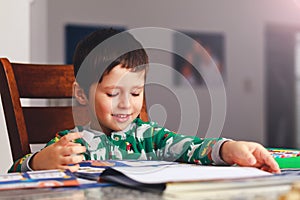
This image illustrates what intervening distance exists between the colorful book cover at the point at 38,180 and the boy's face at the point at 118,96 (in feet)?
A: 1.05

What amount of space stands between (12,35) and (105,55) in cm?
97

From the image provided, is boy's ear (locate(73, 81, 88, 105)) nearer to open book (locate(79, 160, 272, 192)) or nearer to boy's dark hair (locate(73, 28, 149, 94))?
boy's dark hair (locate(73, 28, 149, 94))

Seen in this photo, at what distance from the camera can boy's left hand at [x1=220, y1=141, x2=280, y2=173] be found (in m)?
0.84

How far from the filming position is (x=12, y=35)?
1968 mm

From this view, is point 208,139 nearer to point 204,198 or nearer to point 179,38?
point 204,198

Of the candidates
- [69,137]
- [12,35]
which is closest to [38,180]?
[69,137]

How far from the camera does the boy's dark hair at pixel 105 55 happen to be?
1.08 metres

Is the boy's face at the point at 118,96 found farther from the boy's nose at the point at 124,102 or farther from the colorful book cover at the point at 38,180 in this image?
the colorful book cover at the point at 38,180

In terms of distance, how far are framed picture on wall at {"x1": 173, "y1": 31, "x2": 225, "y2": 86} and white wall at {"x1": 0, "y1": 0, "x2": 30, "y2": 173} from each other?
4.10 meters

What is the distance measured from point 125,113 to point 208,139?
0.57 ft

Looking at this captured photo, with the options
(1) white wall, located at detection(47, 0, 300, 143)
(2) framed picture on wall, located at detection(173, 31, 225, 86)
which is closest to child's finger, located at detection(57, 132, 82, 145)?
(1) white wall, located at detection(47, 0, 300, 143)

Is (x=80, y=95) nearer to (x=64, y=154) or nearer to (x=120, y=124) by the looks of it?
(x=120, y=124)

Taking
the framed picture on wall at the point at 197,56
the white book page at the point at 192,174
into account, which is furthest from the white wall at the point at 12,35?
the framed picture on wall at the point at 197,56

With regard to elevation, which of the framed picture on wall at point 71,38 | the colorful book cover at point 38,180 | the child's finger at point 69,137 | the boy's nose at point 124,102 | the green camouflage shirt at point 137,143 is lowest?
the green camouflage shirt at point 137,143
